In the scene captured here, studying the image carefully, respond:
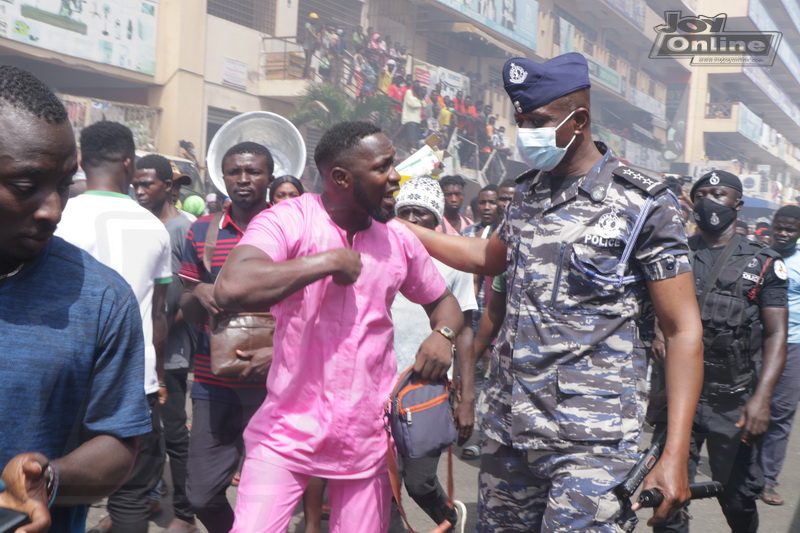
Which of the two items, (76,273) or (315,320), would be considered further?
(315,320)

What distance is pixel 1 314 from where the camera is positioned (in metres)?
1.39

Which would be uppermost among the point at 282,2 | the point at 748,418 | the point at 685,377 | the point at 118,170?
the point at 282,2

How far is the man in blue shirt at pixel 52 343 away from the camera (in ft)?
4.49

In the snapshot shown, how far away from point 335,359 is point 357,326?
→ 0.43 feet

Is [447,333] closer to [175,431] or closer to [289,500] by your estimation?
[289,500]

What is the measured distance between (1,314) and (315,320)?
1.23 metres

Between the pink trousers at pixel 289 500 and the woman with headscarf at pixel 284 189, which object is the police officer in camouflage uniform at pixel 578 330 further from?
the woman with headscarf at pixel 284 189

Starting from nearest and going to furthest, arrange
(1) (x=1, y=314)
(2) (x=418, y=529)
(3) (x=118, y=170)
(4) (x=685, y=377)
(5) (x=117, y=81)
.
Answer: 1. (1) (x=1, y=314)
2. (4) (x=685, y=377)
3. (3) (x=118, y=170)
4. (2) (x=418, y=529)
5. (5) (x=117, y=81)

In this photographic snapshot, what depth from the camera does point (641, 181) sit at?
7.78 feet

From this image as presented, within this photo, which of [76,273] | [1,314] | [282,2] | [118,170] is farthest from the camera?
[282,2]

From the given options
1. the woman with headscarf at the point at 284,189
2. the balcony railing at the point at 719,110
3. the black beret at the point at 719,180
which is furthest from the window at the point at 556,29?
the black beret at the point at 719,180

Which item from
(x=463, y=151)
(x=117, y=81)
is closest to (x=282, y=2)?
(x=117, y=81)

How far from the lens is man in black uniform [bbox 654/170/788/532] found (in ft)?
12.6

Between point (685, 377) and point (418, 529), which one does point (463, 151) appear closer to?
point (418, 529)
